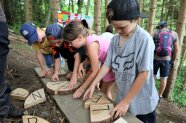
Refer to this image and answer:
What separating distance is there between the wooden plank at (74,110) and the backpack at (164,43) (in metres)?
2.89

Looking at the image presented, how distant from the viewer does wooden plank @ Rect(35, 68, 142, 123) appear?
6.63 ft

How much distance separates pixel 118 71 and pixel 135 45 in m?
0.33

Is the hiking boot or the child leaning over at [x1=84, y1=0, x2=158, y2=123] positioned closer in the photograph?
the child leaning over at [x1=84, y1=0, x2=158, y2=123]

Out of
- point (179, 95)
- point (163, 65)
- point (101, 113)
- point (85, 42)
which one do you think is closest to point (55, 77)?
point (85, 42)

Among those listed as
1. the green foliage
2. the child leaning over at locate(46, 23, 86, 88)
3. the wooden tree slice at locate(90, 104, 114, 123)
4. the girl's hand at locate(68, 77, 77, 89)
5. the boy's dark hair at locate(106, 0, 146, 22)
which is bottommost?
the green foliage

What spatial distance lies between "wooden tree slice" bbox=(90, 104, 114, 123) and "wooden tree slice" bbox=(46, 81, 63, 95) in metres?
0.63

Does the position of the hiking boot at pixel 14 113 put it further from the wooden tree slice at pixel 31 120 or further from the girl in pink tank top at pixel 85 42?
the girl in pink tank top at pixel 85 42

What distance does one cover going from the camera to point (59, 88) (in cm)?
262

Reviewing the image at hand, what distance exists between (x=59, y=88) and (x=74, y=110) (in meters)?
0.49

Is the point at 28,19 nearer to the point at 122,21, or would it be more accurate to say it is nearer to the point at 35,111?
the point at 35,111

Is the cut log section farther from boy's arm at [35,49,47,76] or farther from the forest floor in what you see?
boy's arm at [35,49,47,76]

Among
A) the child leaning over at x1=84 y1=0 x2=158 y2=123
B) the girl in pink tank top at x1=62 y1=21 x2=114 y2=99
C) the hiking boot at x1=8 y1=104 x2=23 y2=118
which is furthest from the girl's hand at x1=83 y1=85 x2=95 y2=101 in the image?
the hiking boot at x1=8 y1=104 x2=23 y2=118

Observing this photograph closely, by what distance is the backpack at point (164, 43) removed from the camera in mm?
4832

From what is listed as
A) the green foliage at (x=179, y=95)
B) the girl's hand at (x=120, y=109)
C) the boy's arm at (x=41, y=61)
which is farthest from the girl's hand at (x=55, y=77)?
the green foliage at (x=179, y=95)
